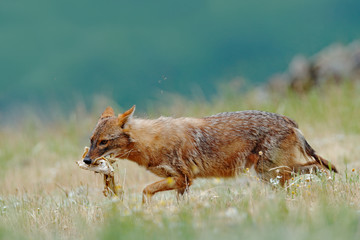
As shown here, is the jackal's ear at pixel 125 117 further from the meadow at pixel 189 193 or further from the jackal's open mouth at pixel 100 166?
the meadow at pixel 189 193

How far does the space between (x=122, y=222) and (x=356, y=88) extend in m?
13.5

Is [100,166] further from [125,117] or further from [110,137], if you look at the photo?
[125,117]

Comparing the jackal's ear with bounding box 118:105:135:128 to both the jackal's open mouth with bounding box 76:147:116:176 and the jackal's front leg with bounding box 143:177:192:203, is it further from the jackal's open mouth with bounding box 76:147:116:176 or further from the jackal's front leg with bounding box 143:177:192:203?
the jackal's front leg with bounding box 143:177:192:203

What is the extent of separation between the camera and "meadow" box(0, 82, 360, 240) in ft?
13.8

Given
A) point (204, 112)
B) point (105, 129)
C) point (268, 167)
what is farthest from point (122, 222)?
point (204, 112)

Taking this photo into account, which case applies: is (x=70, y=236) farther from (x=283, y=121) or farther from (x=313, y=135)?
(x=313, y=135)

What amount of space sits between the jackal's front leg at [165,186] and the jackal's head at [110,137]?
674 millimetres

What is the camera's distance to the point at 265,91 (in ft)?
66.2

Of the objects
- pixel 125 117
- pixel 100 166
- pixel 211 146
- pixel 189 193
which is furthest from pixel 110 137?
pixel 211 146

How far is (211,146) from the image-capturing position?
7.35 meters

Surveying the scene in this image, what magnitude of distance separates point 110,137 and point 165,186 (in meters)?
0.99

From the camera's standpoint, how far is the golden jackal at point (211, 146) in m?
7.02

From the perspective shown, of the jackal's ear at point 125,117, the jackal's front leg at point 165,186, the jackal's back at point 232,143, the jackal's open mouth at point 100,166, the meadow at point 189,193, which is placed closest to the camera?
the meadow at point 189,193

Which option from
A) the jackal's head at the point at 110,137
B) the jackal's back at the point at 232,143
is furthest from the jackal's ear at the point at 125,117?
the jackal's back at the point at 232,143
